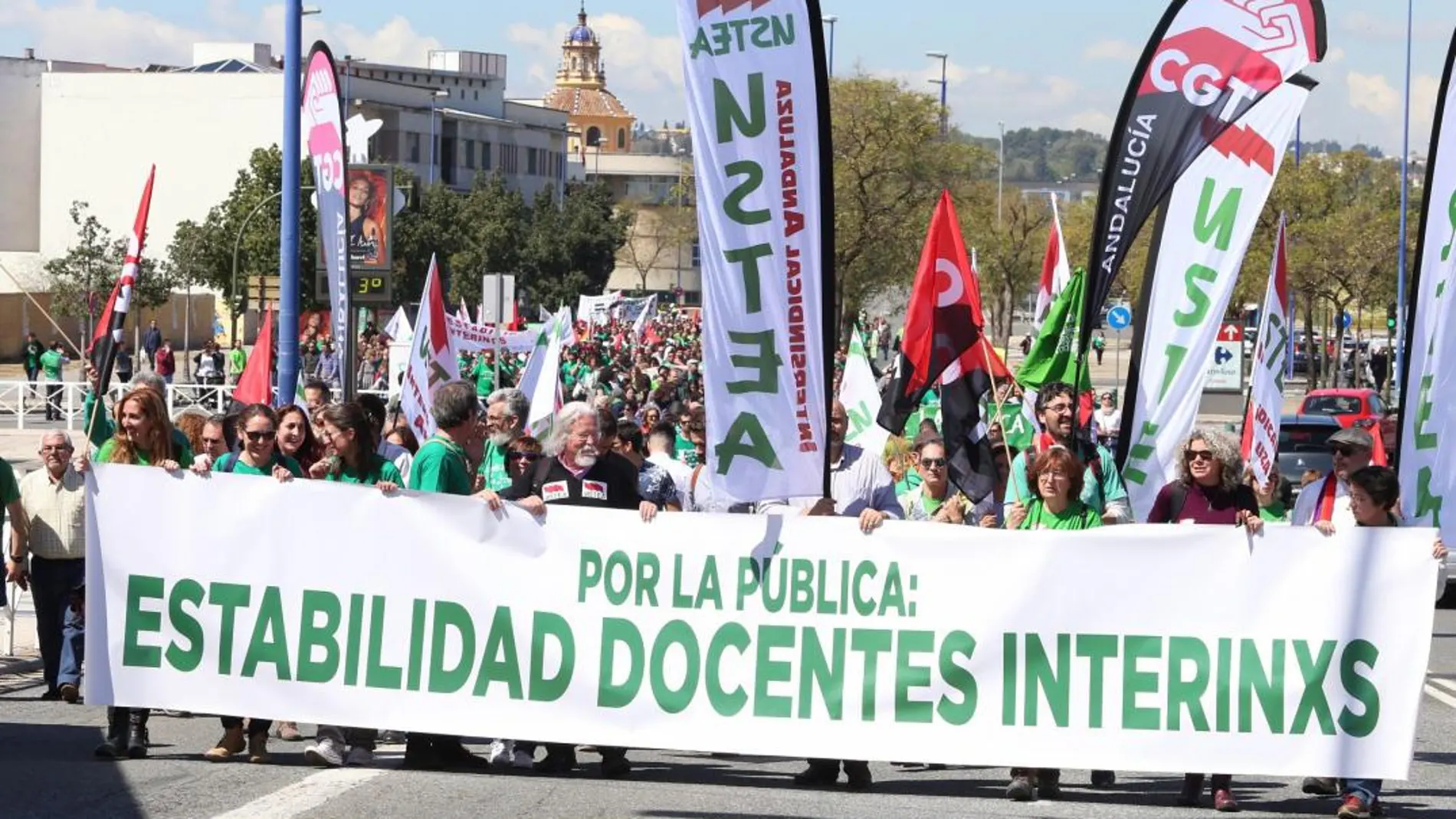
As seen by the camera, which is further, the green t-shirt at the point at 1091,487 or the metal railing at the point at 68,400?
the metal railing at the point at 68,400

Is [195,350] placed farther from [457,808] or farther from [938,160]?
[457,808]

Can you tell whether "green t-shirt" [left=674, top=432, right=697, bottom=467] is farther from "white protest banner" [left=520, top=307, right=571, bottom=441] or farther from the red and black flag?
the red and black flag

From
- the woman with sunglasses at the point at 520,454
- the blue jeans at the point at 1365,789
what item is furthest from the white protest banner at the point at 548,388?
the blue jeans at the point at 1365,789

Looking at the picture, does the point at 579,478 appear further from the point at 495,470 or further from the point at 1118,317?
the point at 1118,317

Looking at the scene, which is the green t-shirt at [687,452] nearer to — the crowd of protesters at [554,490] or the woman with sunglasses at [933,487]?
the crowd of protesters at [554,490]

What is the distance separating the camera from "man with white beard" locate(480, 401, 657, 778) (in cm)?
948

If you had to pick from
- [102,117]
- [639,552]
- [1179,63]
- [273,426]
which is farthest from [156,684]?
[102,117]

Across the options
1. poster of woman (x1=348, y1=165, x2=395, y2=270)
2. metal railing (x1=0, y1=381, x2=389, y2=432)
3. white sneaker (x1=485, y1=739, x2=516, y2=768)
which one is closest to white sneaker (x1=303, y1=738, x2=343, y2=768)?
white sneaker (x1=485, y1=739, x2=516, y2=768)

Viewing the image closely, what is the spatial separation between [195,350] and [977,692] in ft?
239

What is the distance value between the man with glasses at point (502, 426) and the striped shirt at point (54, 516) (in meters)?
2.05

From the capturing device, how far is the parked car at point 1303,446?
22031 mm

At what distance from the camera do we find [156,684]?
9469 mm

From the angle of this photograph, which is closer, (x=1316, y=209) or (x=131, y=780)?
(x=131, y=780)

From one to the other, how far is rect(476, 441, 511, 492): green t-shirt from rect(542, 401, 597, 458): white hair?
167 cm
